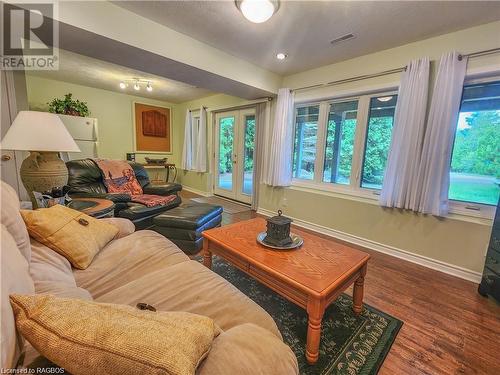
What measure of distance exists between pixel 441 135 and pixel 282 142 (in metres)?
2.00

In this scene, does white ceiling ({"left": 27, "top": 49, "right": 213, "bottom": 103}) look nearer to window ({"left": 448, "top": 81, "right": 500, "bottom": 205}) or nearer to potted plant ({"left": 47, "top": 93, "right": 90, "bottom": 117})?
potted plant ({"left": 47, "top": 93, "right": 90, "bottom": 117})

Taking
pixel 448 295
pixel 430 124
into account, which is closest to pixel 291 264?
pixel 448 295

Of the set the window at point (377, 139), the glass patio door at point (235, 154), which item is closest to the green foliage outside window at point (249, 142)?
the glass patio door at point (235, 154)

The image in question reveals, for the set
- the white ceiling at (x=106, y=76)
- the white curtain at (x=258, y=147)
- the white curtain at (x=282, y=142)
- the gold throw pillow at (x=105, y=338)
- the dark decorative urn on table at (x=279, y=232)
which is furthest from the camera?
the white curtain at (x=258, y=147)

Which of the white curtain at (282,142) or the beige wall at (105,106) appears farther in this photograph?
the beige wall at (105,106)

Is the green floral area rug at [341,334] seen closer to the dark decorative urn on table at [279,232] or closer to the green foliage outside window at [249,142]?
the dark decorative urn on table at [279,232]

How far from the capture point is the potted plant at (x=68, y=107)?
169 inches

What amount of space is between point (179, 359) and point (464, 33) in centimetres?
339

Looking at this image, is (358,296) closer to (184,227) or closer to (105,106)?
(184,227)

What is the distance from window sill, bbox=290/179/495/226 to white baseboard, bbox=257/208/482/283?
50 centimetres

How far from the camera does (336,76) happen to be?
10.3 feet

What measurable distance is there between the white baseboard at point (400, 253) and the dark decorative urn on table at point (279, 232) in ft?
5.96

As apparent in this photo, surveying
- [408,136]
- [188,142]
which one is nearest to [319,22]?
[408,136]

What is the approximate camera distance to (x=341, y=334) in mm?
1477
